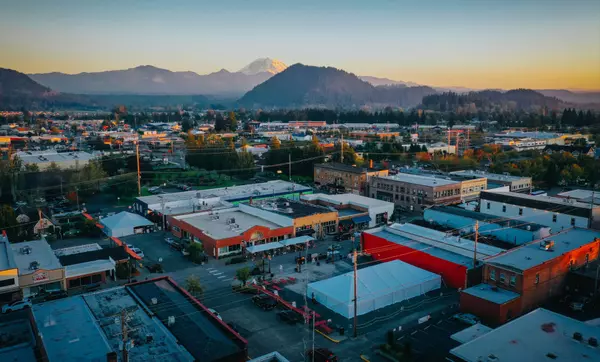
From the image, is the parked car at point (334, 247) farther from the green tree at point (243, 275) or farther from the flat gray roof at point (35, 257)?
the flat gray roof at point (35, 257)

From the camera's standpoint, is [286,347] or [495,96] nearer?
[286,347]

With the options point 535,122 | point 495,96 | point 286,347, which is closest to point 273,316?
point 286,347

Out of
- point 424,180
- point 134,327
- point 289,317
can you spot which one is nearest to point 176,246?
point 289,317

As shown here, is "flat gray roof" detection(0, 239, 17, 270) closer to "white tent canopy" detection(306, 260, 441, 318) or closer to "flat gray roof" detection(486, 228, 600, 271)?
"white tent canopy" detection(306, 260, 441, 318)

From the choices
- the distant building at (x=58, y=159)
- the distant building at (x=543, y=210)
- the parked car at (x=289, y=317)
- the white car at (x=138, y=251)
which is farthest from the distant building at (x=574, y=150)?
the distant building at (x=58, y=159)

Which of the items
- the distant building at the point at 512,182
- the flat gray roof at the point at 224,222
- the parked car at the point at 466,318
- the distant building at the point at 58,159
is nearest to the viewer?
the parked car at the point at 466,318

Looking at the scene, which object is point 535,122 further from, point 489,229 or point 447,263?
point 447,263
